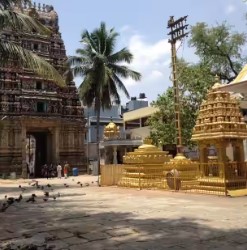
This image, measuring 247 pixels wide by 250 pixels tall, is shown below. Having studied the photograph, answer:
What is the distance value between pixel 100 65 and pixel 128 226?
23.9m

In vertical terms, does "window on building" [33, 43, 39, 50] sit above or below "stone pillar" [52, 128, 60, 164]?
above

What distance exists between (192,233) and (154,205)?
4537 mm

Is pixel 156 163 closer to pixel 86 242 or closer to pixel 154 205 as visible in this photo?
pixel 154 205

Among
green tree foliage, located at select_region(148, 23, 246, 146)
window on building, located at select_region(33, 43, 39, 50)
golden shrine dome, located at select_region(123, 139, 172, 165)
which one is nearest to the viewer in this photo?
golden shrine dome, located at select_region(123, 139, 172, 165)

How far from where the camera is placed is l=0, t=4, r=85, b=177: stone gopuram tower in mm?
34906

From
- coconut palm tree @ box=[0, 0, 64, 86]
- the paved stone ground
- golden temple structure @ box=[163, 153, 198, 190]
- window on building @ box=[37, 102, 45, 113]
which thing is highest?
window on building @ box=[37, 102, 45, 113]

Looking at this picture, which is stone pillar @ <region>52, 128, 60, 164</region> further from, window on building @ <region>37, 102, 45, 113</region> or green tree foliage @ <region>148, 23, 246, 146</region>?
green tree foliage @ <region>148, 23, 246, 146</region>

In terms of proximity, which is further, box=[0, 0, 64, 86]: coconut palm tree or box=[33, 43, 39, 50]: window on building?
box=[33, 43, 39, 50]: window on building

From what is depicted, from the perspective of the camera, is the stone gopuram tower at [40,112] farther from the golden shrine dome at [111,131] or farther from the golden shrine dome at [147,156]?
the golden shrine dome at [147,156]

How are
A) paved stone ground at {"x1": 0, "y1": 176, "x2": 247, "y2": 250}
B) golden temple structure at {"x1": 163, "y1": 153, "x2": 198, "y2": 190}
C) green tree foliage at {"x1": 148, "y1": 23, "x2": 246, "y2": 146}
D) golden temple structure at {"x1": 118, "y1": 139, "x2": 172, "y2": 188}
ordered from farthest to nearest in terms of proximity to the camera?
green tree foliage at {"x1": 148, "y1": 23, "x2": 246, "y2": 146} → golden temple structure at {"x1": 118, "y1": 139, "x2": 172, "y2": 188} → golden temple structure at {"x1": 163, "y1": 153, "x2": 198, "y2": 190} → paved stone ground at {"x1": 0, "y1": 176, "x2": 247, "y2": 250}

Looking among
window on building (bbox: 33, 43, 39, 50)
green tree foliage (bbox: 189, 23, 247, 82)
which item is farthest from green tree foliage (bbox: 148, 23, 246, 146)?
window on building (bbox: 33, 43, 39, 50)

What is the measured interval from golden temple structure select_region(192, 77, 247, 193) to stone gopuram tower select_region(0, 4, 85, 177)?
19102mm

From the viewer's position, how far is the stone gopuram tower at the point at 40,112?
3491cm

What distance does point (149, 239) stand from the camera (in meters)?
7.10
